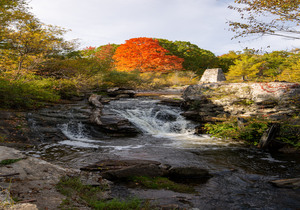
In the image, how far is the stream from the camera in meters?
4.09

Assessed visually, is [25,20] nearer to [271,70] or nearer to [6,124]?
[6,124]

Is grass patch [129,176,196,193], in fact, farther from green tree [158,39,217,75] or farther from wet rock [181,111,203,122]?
green tree [158,39,217,75]

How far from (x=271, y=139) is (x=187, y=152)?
350 cm

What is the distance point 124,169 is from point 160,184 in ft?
2.97

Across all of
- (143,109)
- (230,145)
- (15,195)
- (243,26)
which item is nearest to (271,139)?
(230,145)

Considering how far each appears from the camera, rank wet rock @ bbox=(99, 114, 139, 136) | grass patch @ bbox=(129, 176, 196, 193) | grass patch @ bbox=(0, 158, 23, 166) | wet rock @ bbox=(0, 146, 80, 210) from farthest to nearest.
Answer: wet rock @ bbox=(99, 114, 139, 136), grass patch @ bbox=(129, 176, 196, 193), grass patch @ bbox=(0, 158, 23, 166), wet rock @ bbox=(0, 146, 80, 210)

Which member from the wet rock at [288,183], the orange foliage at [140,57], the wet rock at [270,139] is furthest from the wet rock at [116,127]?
the orange foliage at [140,57]

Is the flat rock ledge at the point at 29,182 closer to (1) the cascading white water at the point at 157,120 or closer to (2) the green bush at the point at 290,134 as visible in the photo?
(1) the cascading white water at the point at 157,120

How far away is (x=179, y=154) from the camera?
23.7 ft

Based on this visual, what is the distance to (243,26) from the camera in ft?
23.4

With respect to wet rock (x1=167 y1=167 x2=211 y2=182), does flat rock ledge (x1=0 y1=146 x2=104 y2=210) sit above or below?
above

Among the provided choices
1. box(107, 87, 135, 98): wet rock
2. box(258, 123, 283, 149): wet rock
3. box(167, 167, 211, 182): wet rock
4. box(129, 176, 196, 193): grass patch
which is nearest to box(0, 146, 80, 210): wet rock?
box(129, 176, 196, 193): grass patch

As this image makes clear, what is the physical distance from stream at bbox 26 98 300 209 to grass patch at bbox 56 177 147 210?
0.61m

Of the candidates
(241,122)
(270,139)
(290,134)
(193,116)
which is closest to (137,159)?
(241,122)
